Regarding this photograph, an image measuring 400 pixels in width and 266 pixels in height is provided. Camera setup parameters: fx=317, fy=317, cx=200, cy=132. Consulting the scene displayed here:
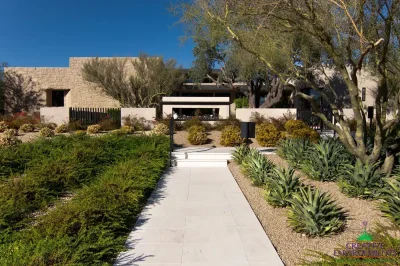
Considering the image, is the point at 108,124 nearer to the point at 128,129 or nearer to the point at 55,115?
the point at 128,129

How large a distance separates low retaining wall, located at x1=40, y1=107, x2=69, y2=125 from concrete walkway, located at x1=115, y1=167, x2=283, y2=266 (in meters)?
13.4

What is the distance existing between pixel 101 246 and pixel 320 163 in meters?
5.51

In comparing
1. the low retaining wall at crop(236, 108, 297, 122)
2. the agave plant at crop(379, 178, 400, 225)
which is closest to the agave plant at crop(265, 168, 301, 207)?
the agave plant at crop(379, 178, 400, 225)

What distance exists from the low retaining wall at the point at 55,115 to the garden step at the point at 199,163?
1087cm

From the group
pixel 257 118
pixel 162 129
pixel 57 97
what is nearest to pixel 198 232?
pixel 162 129

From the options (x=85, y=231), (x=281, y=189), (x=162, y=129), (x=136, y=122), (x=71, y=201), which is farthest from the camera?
(x=136, y=122)

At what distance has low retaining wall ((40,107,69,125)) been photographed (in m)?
18.7

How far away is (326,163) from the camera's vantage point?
7.53 metres

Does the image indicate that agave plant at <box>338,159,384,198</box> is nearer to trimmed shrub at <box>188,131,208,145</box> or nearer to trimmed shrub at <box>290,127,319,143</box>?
trimmed shrub at <box>290,127,319,143</box>

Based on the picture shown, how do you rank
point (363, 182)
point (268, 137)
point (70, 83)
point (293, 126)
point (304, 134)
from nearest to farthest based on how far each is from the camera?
point (363, 182) → point (304, 134) → point (268, 137) → point (293, 126) → point (70, 83)

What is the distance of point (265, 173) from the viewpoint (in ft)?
24.5

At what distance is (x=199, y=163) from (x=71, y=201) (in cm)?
555

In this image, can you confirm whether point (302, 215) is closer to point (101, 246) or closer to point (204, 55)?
point (101, 246)

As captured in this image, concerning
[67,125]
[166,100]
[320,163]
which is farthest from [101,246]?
[166,100]
